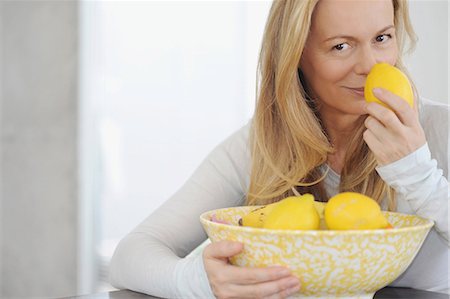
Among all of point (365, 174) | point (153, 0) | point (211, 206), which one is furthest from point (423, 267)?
point (153, 0)

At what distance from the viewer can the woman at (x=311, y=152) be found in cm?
109

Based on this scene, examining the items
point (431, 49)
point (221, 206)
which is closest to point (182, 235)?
point (221, 206)

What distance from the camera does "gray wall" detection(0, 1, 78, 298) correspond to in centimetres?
366

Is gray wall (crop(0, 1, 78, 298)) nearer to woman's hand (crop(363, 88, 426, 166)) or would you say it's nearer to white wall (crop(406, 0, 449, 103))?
white wall (crop(406, 0, 449, 103))

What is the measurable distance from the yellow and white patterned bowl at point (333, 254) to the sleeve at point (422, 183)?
130 mm

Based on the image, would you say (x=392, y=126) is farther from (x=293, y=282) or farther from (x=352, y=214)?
(x=293, y=282)

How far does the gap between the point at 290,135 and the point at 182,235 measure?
12.4 inches

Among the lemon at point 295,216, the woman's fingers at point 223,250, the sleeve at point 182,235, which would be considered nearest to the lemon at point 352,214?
the lemon at point 295,216

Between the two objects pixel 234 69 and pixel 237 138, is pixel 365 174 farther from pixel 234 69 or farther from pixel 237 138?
pixel 234 69

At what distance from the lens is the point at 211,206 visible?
145 centimetres

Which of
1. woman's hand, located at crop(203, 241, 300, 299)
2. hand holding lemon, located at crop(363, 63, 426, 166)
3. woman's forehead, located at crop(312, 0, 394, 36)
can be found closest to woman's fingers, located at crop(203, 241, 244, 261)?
woman's hand, located at crop(203, 241, 300, 299)

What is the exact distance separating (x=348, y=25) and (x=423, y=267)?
0.51 m

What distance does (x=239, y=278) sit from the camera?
92 cm

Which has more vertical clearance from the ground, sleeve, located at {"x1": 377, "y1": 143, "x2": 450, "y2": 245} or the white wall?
the white wall
